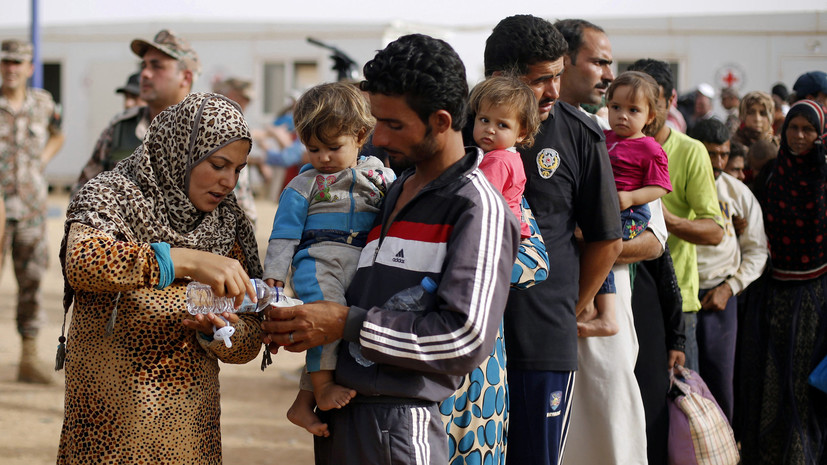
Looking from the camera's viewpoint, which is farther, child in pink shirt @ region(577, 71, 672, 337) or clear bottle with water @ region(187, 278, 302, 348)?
child in pink shirt @ region(577, 71, 672, 337)

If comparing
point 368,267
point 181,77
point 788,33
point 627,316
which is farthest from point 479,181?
point 788,33

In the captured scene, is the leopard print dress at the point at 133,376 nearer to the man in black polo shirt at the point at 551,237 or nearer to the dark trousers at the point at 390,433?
the dark trousers at the point at 390,433

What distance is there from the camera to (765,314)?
17.6 ft

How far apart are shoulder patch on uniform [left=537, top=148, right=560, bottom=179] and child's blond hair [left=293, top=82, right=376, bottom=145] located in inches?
27.8

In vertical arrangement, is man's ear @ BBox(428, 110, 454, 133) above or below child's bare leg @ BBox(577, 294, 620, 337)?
above

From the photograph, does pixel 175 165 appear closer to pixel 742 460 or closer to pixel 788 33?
pixel 742 460

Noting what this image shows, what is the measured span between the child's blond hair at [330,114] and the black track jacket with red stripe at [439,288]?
1.54ft

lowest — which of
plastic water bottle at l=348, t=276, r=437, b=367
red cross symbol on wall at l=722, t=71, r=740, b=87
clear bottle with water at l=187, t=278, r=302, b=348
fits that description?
clear bottle with water at l=187, t=278, r=302, b=348

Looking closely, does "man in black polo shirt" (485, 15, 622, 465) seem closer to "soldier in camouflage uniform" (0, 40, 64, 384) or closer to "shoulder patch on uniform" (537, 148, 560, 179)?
"shoulder patch on uniform" (537, 148, 560, 179)

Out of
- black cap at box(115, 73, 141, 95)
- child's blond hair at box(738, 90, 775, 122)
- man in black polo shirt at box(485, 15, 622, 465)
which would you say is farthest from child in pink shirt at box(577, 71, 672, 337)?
black cap at box(115, 73, 141, 95)

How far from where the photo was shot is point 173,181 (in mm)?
3010

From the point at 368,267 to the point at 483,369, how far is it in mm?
483

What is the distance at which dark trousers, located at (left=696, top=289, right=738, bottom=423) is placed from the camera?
16.5 feet

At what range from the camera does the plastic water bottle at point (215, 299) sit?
2828 millimetres
